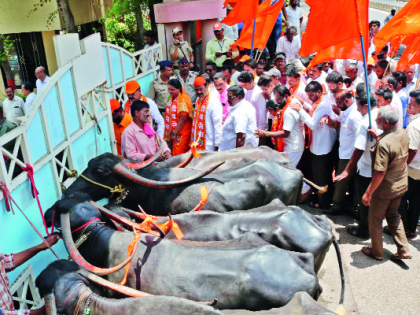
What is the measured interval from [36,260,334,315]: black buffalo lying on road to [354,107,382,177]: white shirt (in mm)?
2905

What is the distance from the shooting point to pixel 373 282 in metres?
4.43

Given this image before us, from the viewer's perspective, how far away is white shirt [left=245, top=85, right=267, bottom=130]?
6551 millimetres

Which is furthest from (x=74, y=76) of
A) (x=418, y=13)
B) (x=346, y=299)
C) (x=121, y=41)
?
(x=121, y=41)

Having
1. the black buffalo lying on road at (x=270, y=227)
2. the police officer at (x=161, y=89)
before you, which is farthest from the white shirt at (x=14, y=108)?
the black buffalo lying on road at (x=270, y=227)

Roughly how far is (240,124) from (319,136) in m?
1.24

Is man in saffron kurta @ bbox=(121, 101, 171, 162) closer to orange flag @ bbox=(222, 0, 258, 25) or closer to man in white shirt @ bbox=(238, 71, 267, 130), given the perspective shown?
man in white shirt @ bbox=(238, 71, 267, 130)

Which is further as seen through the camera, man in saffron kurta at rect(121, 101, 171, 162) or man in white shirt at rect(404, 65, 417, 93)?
man in white shirt at rect(404, 65, 417, 93)

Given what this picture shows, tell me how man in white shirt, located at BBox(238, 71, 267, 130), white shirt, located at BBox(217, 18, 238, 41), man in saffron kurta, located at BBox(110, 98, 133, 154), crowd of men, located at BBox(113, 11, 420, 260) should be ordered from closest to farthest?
crowd of men, located at BBox(113, 11, 420, 260) → man in saffron kurta, located at BBox(110, 98, 133, 154) → man in white shirt, located at BBox(238, 71, 267, 130) → white shirt, located at BBox(217, 18, 238, 41)

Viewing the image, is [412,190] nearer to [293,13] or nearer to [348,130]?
[348,130]

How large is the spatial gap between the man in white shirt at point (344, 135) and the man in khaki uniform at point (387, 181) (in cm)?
70

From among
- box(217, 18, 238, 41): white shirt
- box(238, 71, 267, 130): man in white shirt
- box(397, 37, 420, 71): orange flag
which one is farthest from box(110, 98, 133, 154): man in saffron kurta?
box(217, 18, 238, 41): white shirt

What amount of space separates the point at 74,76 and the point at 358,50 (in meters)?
3.54

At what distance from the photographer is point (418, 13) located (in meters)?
5.73

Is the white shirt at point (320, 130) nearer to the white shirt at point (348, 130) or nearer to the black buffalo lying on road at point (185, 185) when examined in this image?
the white shirt at point (348, 130)
